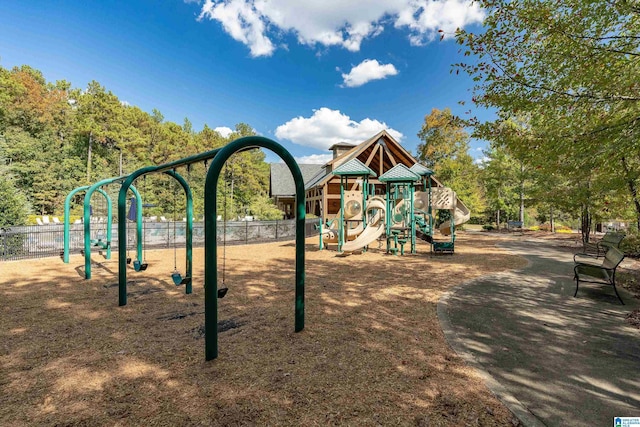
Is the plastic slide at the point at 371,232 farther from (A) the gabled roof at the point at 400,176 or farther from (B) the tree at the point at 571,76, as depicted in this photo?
(B) the tree at the point at 571,76

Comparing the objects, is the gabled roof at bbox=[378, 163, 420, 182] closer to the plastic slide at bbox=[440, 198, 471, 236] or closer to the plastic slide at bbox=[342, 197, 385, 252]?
the plastic slide at bbox=[342, 197, 385, 252]

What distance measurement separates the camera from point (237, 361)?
12.1 ft

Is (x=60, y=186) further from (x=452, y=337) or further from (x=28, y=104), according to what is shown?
(x=452, y=337)

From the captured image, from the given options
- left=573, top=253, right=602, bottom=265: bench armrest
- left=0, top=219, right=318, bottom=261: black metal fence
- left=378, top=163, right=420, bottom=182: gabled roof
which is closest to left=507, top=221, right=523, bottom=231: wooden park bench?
left=573, top=253, right=602, bottom=265: bench armrest

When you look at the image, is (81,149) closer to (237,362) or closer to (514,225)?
(237,362)

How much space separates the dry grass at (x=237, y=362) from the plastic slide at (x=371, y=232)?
15.1ft

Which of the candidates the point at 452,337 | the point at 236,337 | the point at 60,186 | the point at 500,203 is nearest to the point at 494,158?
the point at 500,203

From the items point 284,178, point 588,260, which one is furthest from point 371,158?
point 588,260

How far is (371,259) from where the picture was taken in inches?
468

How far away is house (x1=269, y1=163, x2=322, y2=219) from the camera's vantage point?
116ft

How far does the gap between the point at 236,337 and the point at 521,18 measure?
8.04m

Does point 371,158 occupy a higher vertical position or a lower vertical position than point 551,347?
higher

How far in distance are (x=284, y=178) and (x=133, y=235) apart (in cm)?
2297

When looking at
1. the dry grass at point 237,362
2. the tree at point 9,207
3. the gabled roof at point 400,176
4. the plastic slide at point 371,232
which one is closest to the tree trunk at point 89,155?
the tree at point 9,207
